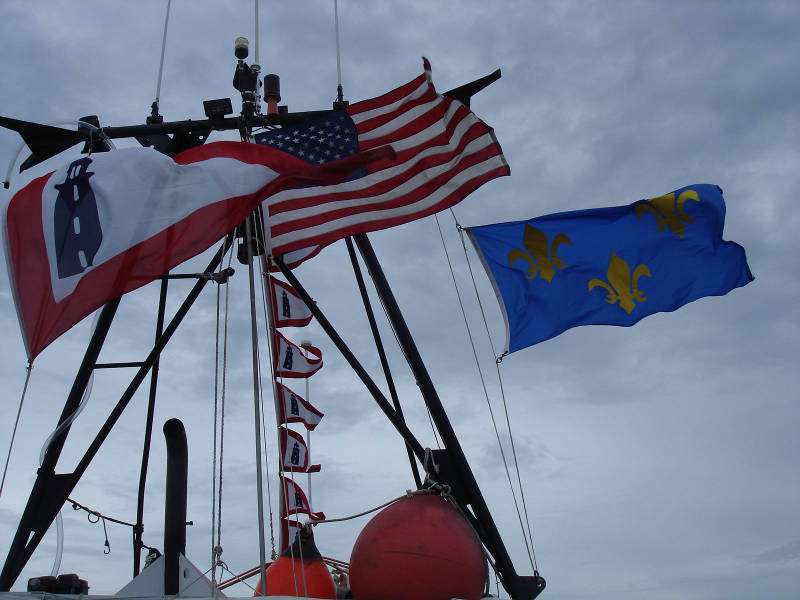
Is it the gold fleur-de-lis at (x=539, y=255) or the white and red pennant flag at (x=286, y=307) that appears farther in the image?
the white and red pennant flag at (x=286, y=307)

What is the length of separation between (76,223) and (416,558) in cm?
458

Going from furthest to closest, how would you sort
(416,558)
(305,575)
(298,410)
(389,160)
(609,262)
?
1. (298,410)
2. (609,262)
3. (389,160)
4. (305,575)
5. (416,558)

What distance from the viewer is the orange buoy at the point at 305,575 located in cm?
916

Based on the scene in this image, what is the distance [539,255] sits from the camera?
39.7 feet

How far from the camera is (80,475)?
33.0 ft

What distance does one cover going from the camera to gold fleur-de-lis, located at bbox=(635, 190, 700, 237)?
12.7 meters

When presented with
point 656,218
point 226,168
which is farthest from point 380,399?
point 656,218

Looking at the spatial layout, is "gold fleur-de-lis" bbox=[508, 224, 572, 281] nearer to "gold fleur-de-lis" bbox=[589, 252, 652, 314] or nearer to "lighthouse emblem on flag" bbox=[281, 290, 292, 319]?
"gold fleur-de-lis" bbox=[589, 252, 652, 314]

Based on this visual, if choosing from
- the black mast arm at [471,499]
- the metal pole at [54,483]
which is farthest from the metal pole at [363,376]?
the metal pole at [54,483]

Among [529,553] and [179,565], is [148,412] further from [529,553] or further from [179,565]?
[529,553]

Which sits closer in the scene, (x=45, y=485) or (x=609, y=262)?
(x=45, y=485)

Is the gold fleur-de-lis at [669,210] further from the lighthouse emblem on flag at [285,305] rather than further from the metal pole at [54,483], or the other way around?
the metal pole at [54,483]

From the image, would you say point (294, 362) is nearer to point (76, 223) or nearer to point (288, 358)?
point (288, 358)

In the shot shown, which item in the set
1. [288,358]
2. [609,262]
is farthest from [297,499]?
[609,262]
